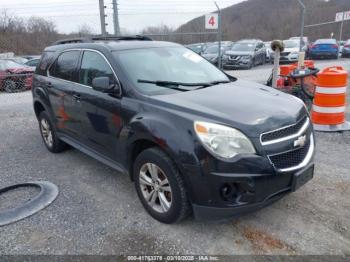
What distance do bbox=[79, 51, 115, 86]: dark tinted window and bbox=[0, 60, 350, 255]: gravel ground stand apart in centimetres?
135

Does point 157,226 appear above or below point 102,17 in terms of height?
below

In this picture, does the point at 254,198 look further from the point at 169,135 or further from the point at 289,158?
the point at 169,135

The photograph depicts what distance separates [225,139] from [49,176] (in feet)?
9.50

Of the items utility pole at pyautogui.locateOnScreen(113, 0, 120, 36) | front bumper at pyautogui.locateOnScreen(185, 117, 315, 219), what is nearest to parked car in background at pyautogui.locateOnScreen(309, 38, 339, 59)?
utility pole at pyautogui.locateOnScreen(113, 0, 120, 36)

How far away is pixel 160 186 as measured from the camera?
3098 millimetres

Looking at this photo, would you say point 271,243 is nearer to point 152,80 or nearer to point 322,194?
point 322,194

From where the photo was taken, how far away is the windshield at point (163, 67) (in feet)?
11.4

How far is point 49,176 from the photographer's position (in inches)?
175

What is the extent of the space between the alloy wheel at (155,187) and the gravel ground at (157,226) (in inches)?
7.8

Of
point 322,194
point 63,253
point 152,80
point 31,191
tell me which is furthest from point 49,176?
point 322,194

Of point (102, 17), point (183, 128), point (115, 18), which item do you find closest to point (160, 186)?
point (183, 128)

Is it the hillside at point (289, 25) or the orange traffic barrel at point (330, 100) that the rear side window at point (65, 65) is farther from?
the hillside at point (289, 25)

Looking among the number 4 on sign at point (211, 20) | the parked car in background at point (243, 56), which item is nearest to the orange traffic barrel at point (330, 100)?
the number 4 on sign at point (211, 20)

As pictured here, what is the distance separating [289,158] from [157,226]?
1.44m
